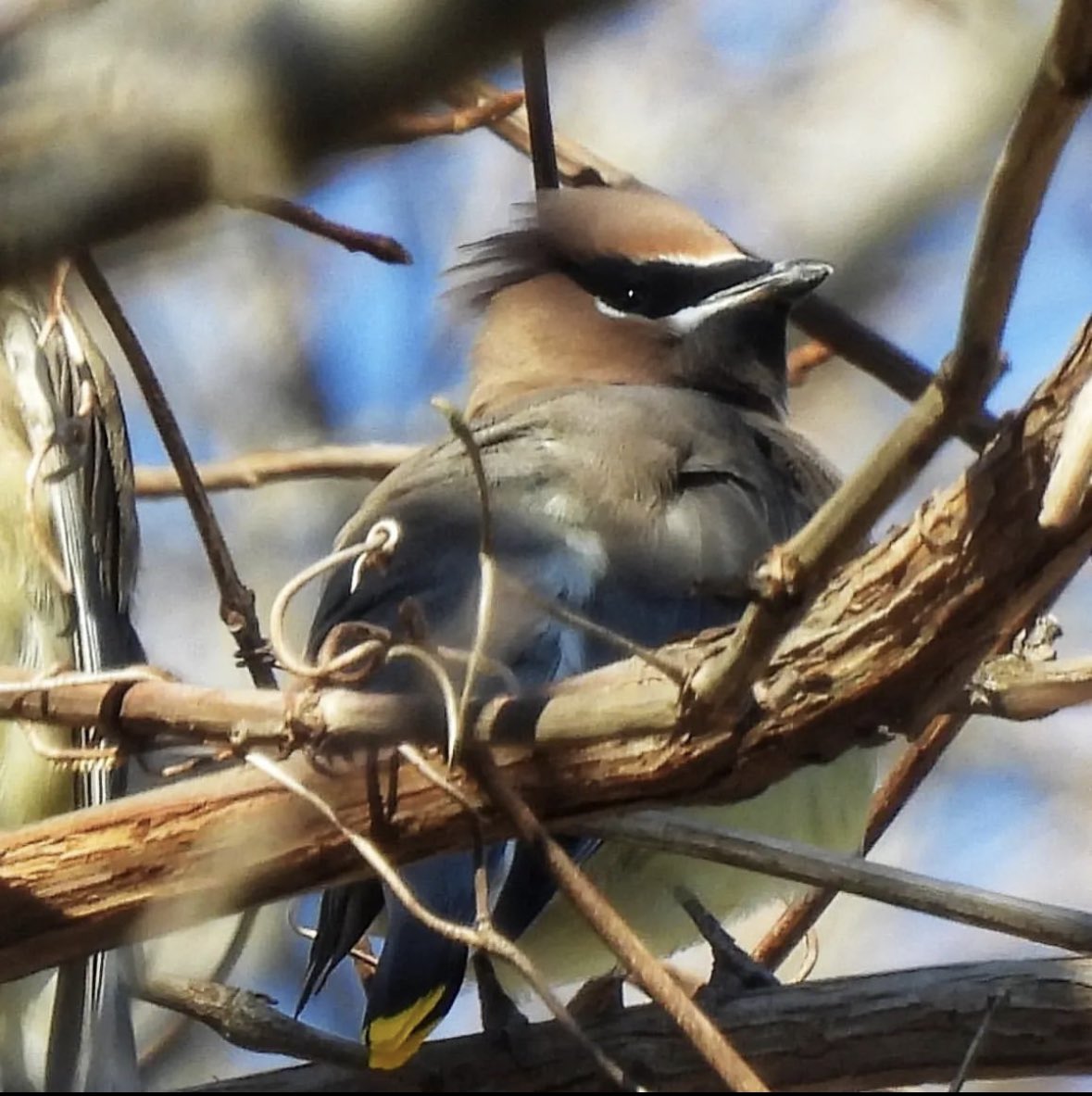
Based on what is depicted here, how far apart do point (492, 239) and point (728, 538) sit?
126cm

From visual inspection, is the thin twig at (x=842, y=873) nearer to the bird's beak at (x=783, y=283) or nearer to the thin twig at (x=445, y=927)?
the thin twig at (x=445, y=927)

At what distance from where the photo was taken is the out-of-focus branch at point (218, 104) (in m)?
1.03

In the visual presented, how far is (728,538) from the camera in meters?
2.69

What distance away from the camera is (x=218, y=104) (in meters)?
1.06

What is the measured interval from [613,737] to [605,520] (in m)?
1.08

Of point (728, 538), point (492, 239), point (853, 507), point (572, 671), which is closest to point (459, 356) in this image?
point (492, 239)

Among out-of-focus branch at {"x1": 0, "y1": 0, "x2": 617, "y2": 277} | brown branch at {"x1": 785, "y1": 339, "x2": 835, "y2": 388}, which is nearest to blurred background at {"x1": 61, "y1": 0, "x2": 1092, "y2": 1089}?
brown branch at {"x1": 785, "y1": 339, "x2": 835, "y2": 388}

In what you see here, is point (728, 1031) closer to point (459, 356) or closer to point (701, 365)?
point (701, 365)

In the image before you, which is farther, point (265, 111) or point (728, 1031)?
point (728, 1031)

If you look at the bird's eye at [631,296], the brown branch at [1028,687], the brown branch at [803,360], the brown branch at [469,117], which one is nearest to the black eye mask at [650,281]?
the bird's eye at [631,296]

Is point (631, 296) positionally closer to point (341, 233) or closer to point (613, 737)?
point (341, 233)

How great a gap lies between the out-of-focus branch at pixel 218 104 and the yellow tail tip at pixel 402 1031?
120cm

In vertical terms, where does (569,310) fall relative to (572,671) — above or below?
above

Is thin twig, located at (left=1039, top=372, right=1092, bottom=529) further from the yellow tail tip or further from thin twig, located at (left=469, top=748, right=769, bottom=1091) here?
the yellow tail tip
